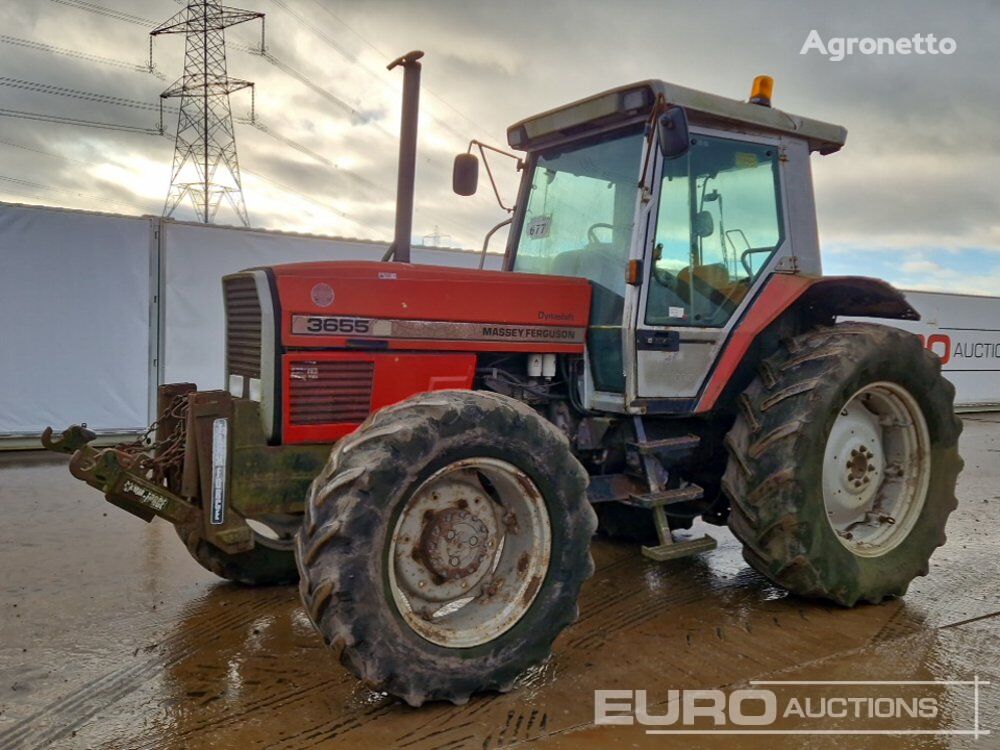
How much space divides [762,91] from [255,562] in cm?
380

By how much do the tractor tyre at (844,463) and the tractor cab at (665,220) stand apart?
0.43 m

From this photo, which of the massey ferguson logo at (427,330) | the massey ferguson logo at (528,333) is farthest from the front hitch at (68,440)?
the massey ferguson logo at (528,333)

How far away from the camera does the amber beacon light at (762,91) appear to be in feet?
15.5

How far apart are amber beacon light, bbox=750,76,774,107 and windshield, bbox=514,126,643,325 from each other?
35.5 inches

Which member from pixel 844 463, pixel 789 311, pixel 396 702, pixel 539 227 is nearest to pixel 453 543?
pixel 396 702

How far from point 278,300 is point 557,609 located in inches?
66.8

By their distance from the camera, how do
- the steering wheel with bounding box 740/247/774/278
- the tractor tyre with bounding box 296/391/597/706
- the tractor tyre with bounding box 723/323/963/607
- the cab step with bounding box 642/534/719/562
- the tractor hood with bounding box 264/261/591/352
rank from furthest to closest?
the steering wheel with bounding box 740/247/774/278 → the tractor tyre with bounding box 723/323/963/607 → the cab step with bounding box 642/534/719/562 → the tractor hood with bounding box 264/261/591/352 → the tractor tyre with bounding box 296/391/597/706

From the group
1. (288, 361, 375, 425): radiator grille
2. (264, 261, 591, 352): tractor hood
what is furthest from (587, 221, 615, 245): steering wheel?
(288, 361, 375, 425): radiator grille

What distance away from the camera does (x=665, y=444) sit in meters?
4.29

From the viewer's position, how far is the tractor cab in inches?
164

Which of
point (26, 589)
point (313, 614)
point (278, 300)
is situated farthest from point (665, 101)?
point (26, 589)

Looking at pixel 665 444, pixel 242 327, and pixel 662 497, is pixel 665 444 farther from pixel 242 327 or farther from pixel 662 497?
pixel 242 327

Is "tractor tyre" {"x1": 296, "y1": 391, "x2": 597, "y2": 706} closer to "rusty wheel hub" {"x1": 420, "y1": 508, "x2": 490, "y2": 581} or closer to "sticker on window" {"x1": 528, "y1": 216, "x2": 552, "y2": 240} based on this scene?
"rusty wheel hub" {"x1": 420, "y1": 508, "x2": 490, "y2": 581}

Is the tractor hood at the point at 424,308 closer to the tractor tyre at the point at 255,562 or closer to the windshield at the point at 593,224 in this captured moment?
the windshield at the point at 593,224
